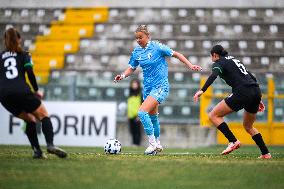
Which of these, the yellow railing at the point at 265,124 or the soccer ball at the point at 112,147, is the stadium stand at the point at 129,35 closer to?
the yellow railing at the point at 265,124

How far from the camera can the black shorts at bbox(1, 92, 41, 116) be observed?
32.6ft

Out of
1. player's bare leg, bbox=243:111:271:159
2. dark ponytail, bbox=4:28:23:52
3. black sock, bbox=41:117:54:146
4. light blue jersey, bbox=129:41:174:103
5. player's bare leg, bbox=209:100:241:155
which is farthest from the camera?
light blue jersey, bbox=129:41:174:103

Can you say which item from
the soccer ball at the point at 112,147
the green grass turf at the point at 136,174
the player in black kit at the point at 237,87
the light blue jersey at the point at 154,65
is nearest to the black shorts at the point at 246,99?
the player in black kit at the point at 237,87

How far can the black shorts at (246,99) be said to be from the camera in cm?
1169

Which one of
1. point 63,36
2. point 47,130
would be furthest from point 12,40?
point 63,36

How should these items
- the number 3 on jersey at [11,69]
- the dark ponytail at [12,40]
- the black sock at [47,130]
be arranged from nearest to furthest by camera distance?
the dark ponytail at [12,40]
the number 3 on jersey at [11,69]
the black sock at [47,130]

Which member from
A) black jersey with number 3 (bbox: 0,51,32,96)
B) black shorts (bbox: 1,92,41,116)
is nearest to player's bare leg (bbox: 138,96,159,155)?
black shorts (bbox: 1,92,41,116)

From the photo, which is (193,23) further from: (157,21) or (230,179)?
(230,179)

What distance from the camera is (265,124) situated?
21.3 meters

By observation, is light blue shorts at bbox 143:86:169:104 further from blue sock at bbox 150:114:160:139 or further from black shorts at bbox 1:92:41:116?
black shorts at bbox 1:92:41:116

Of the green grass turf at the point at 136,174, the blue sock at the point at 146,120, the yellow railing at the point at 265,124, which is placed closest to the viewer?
the green grass turf at the point at 136,174

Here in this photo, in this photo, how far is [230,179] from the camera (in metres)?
8.08

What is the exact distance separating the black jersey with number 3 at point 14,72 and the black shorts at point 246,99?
3667mm

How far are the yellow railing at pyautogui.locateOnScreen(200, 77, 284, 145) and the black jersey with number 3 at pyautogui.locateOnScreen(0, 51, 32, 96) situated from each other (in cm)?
1147
